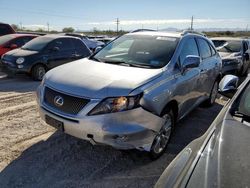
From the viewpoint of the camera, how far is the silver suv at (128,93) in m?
3.34

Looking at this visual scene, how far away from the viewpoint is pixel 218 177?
1739mm

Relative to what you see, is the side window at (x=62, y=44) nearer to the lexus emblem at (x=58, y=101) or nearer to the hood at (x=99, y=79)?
the hood at (x=99, y=79)

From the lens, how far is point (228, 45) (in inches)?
463

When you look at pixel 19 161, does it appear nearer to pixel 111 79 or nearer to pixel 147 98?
pixel 111 79

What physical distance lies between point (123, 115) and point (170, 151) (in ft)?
4.46

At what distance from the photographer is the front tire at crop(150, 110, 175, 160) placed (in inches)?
152

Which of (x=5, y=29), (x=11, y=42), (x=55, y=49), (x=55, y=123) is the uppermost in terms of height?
(x=5, y=29)

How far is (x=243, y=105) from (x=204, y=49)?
3332 millimetres

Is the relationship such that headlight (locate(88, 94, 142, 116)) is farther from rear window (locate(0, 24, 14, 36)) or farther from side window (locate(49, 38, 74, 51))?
rear window (locate(0, 24, 14, 36))

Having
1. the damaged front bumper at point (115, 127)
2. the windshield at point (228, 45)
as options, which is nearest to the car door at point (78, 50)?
the windshield at point (228, 45)

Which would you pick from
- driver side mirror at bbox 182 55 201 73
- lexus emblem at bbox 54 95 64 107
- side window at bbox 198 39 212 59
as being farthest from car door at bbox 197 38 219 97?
lexus emblem at bbox 54 95 64 107

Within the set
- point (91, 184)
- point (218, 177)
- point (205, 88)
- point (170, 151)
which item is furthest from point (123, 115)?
point (205, 88)

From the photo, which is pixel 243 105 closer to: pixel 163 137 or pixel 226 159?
pixel 226 159

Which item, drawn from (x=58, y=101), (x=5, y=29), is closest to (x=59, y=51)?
(x=5, y=29)
